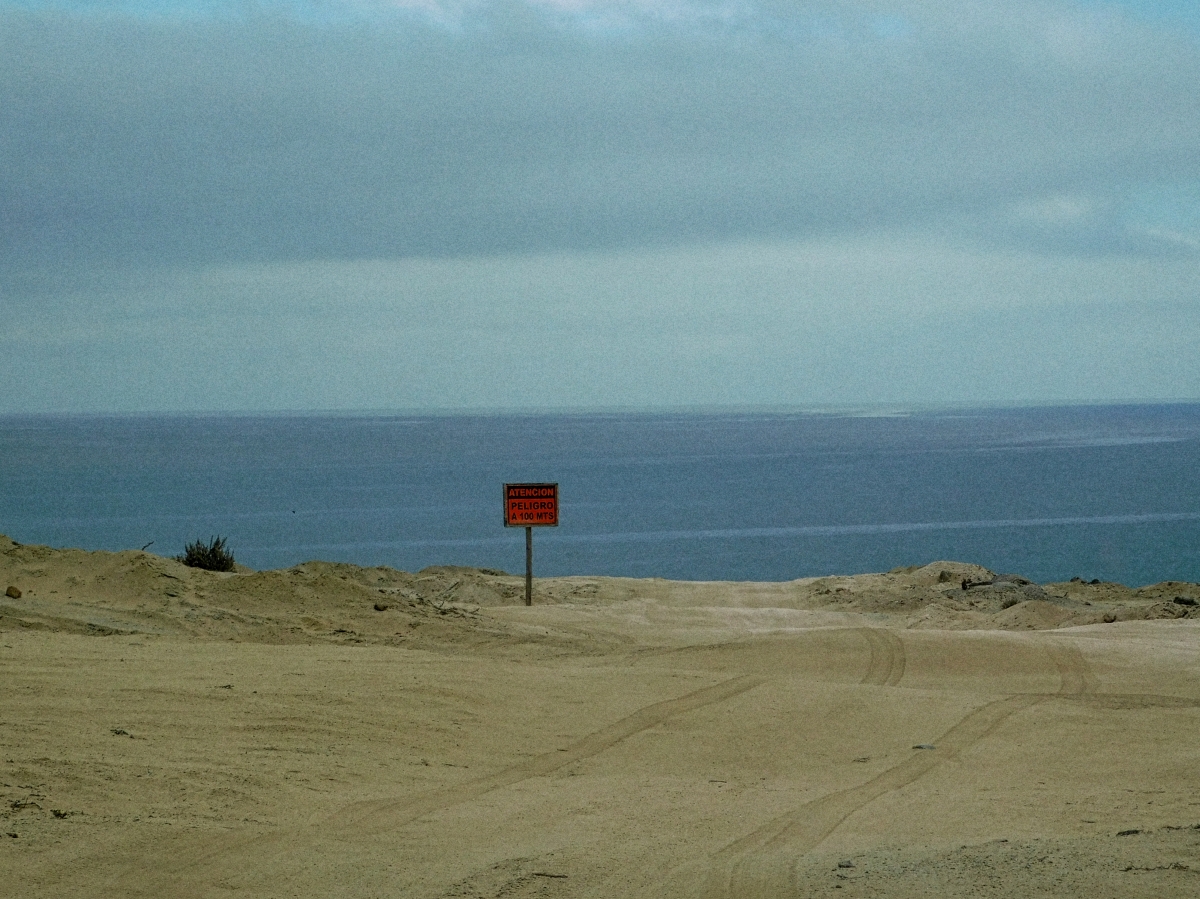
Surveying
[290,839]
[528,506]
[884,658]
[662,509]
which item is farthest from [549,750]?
[662,509]

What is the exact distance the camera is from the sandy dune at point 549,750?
6.64 metres

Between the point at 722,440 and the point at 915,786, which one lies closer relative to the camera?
the point at 915,786

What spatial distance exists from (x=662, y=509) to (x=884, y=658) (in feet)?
168

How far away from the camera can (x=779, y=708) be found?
11.5 m

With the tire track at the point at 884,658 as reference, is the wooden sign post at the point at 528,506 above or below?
above

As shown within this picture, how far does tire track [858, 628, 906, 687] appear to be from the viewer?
13.7 m

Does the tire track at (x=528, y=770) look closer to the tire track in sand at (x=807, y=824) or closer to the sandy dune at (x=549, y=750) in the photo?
the sandy dune at (x=549, y=750)

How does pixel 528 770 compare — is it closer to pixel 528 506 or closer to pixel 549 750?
pixel 549 750

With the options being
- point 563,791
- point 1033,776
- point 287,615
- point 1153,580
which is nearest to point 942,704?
point 1033,776

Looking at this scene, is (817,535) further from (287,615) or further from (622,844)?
(622,844)

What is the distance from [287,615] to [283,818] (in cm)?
824

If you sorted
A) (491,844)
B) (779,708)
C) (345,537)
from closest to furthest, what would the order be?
(491,844) < (779,708) < (345,537)

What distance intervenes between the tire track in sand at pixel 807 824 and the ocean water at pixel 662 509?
25.1 m

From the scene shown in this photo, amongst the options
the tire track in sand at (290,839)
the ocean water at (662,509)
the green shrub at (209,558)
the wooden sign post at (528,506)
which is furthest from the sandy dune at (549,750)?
the ocean water at (662,509)
